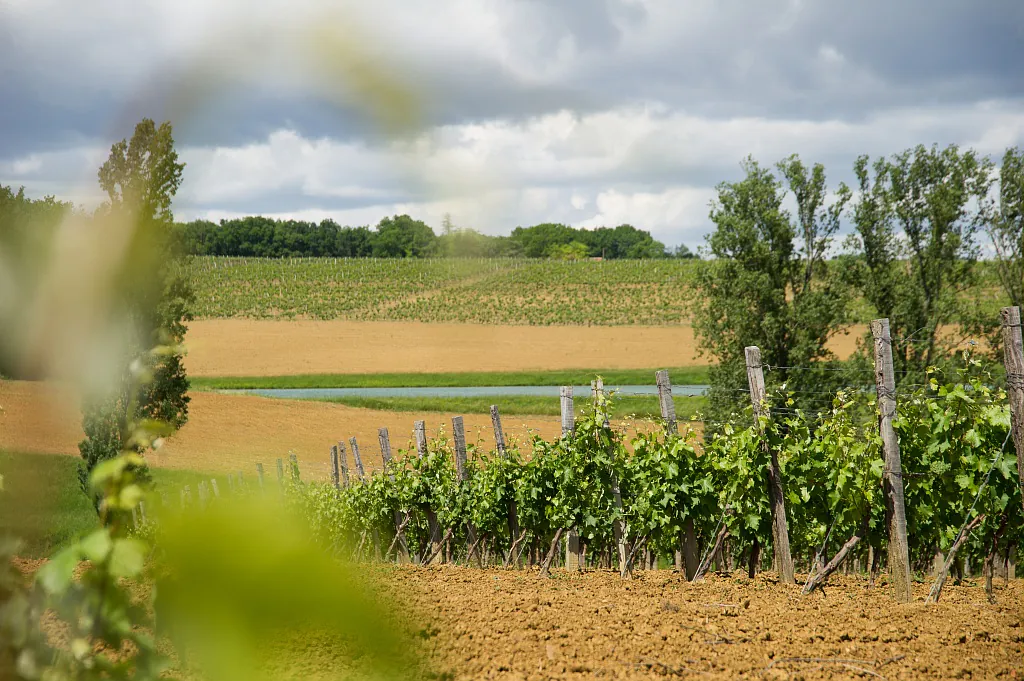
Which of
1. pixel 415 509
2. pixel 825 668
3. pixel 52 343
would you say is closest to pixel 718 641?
pixel 825 668

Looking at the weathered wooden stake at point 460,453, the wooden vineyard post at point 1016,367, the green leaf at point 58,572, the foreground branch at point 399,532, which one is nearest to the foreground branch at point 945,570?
the wooden vineyard post at point 1016,367

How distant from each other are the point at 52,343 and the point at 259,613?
913 mm

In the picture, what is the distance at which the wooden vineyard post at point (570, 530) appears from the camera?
387 inches

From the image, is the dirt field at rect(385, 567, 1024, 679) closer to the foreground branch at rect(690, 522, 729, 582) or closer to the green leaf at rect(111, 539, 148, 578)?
the foreground branch at rect(690, 522, 729, 582)

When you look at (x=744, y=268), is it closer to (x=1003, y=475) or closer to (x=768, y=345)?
(x=768, y=345)

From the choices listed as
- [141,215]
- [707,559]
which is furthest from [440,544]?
[141,215]

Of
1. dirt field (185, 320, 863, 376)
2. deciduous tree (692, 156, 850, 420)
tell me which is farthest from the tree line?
dirt field (185, 320, 863, 376)

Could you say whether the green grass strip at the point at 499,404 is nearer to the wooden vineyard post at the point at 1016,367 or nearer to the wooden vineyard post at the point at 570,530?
the wooden vineyard post at the point at 570,530

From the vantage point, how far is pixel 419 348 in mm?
62469

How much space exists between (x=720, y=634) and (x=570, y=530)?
4.87 meters

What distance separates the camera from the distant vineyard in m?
78.6

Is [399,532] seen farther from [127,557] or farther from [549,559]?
[127,557]

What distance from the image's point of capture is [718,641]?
5.05 meters

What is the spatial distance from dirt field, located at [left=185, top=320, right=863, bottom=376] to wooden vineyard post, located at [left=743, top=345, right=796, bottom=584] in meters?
46.7
